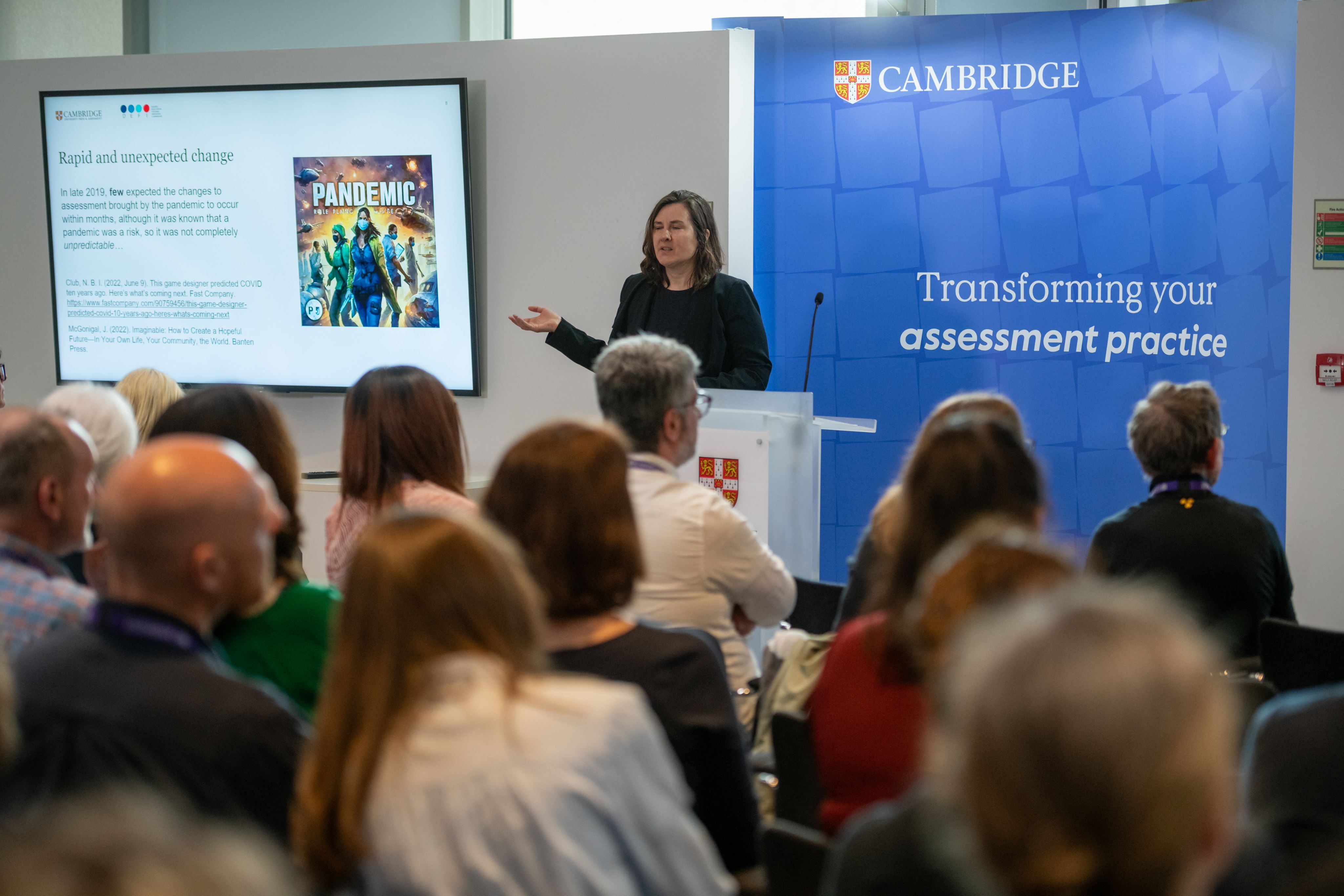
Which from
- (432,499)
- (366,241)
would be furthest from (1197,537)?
(366,241)

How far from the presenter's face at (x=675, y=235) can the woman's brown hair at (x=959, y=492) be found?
2987 mm

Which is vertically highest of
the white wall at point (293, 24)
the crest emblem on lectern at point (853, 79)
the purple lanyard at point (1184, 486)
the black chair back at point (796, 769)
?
the white wall at point (293, 24)

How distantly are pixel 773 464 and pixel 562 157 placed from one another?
7.93ft

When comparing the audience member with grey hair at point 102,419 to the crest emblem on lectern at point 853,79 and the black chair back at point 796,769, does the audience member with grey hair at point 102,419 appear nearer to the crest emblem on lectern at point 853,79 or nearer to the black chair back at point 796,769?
the black chair back at point 796,769

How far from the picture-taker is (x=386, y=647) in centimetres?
129

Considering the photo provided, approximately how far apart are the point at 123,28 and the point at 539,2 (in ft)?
8.31

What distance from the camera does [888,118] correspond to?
17.8 feet

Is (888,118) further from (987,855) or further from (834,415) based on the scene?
(987,855)

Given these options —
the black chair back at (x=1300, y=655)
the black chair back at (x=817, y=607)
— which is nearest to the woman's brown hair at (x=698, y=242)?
the black chair back at (x=817, y=607)

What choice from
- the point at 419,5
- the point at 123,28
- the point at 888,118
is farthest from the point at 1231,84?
the point at 123,28

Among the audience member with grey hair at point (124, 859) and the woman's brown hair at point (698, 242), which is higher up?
the woman's brown hair at point (698, 242)

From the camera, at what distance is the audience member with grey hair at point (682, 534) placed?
2588mm

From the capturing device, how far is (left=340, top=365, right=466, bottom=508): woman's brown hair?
2.79 metres

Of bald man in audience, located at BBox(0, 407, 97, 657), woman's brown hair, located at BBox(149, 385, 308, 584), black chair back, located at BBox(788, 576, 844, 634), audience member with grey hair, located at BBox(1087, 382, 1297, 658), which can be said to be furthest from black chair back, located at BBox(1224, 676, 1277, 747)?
bald man in audience, located at BBox(0, 407, 97, 657)
